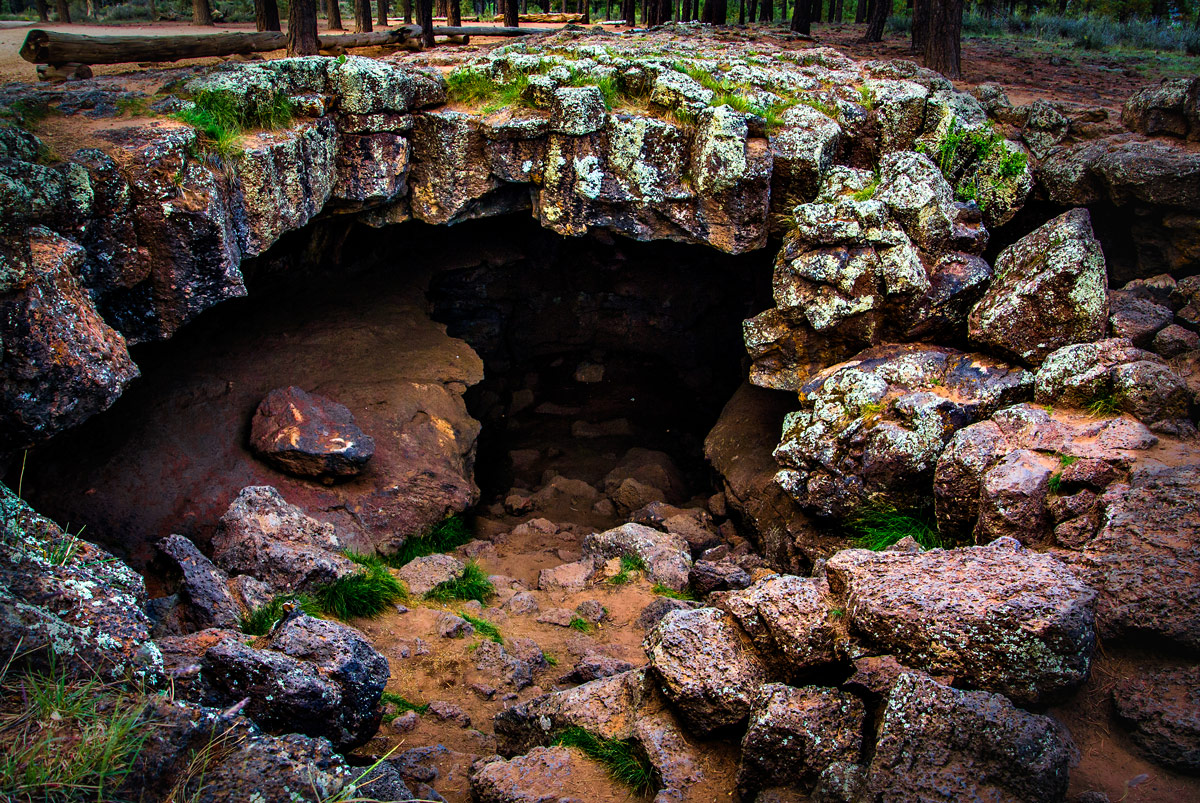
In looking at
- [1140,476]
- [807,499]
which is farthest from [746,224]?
[1140,476]

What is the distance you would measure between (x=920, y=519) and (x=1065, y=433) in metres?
1.21

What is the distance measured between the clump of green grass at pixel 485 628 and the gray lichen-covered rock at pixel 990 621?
271cm

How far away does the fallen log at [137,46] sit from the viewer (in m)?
7.52

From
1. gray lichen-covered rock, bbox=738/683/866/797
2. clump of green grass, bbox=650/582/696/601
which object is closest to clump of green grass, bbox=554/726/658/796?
gray lichen-covered rock, bbox=738/683/866/797

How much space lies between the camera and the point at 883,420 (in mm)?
6312

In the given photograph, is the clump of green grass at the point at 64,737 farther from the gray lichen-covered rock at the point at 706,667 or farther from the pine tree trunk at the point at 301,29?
the pine tree trunk at the point at 301,29

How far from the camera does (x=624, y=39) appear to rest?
34.4ft

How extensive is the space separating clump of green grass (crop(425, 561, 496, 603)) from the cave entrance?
42.5 inches

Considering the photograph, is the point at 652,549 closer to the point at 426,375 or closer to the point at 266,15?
the point at 426,375

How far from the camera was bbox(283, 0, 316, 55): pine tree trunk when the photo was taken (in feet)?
30.3

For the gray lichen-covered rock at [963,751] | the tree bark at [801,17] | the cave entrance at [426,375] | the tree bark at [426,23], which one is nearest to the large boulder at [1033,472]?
the gray lichen-covered rock at [963,751]

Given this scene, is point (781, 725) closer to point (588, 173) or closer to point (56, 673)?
point (56, 673)

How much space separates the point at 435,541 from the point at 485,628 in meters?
2.05

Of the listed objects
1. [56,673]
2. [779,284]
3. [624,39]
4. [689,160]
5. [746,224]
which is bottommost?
[56,673]
